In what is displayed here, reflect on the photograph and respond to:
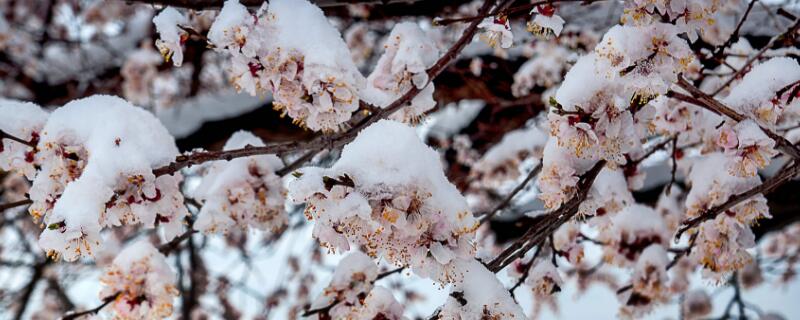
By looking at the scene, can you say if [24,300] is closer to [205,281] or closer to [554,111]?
[205,281]

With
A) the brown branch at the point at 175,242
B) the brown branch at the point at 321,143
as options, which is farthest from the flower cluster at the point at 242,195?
the brown branch at the point at 321,143

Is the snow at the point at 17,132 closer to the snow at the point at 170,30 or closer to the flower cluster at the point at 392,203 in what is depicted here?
the snow at the point at 170,30

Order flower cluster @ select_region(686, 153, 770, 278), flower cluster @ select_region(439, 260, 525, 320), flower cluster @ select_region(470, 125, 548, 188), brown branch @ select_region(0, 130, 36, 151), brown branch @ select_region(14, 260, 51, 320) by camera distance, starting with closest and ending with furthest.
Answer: flower cluster @ select_region(439, 260, 525, 320), brown branch @ select_region(0, 130, 36, 151), flower cluster @ select_region(686, 153, 770, 278), flower cluster @ select_region(470, 125, 548, 188), brown branch @ select_region(14, 260, 51, 320)

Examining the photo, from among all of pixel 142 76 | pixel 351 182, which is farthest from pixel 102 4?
pixel 351 182

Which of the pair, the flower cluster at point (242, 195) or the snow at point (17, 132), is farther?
the flower cluster at point (242, 195)

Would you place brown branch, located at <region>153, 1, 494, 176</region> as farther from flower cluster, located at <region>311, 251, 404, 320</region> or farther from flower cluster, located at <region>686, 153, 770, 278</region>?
flower cluster, located at <region>686, 153, 770, 278</region>

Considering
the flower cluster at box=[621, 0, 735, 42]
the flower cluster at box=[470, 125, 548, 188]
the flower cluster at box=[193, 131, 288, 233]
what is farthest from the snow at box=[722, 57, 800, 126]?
the flower cluster at box=[470, 125, 548, 188]
